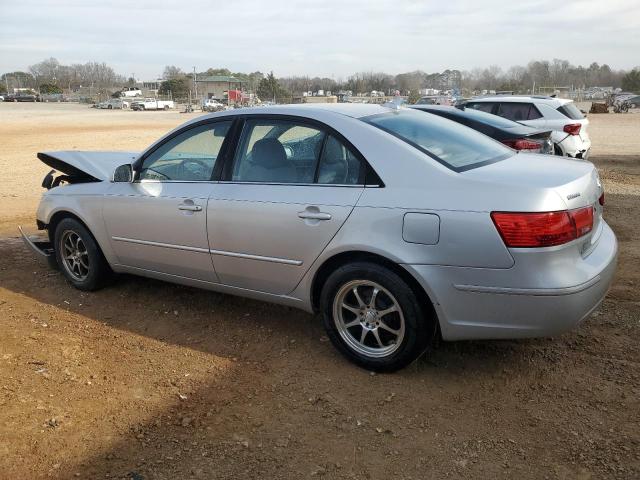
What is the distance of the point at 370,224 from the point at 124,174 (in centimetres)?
229

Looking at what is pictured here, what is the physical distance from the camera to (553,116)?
1137 cm

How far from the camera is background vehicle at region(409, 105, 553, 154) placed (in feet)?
25.0

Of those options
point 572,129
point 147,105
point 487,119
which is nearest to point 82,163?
point 487,119

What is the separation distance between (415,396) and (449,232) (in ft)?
3.20

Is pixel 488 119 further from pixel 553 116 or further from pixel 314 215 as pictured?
pixel 314 215

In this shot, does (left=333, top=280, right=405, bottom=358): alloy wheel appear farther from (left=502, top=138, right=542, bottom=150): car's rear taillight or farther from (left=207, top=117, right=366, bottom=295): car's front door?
(left=502, top=138, right=542, bottom=150): car's rear taillight

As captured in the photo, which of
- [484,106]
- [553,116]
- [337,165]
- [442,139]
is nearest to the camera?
[337,165]

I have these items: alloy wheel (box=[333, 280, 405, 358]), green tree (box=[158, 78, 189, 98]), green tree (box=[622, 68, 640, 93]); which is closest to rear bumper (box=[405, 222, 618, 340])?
alloy wheel (box=[333, 280, 405, 358])

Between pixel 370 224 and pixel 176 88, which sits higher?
pixel 176 88

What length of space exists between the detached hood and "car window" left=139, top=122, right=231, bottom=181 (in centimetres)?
59

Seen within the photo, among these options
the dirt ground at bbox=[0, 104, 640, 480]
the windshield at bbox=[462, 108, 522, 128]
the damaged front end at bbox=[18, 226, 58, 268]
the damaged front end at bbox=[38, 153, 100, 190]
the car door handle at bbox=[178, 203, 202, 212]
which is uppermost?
the windshield at bbox=[462, 108, 522, 128]

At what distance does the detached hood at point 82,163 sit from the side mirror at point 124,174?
0.27m

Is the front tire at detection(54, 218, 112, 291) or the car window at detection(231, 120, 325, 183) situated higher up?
the car window at detection(231, 120, 325, 183)

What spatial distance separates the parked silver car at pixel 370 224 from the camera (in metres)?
3.03
